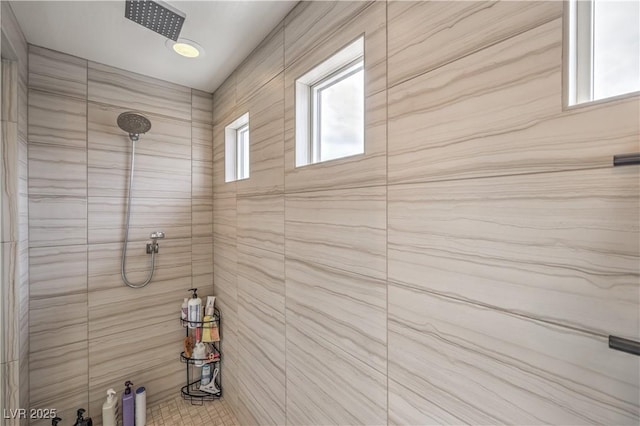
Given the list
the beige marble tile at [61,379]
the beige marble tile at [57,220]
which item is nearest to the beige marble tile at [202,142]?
the beige marble tile at [57,220]

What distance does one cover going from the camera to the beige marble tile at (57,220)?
1.64 m

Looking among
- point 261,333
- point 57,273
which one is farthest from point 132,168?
point 261,333

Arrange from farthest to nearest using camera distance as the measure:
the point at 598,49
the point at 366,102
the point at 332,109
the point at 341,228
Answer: the point at 332,109, the point at 341,228, the point at 366,102, the point at 598,49

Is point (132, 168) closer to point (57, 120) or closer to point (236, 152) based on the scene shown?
point (57, 120)

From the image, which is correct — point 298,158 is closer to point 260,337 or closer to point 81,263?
point 260,337

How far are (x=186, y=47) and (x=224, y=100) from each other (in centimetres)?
55

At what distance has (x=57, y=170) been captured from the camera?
1706mm

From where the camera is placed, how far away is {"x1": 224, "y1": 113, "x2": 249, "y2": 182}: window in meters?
2.09

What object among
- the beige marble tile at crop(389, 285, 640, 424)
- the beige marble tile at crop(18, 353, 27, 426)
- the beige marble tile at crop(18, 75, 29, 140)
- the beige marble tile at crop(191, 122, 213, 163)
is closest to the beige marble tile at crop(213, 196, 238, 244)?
the beige marble tile at crop(191, 122, 213, 163)

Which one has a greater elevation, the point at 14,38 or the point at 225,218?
the point at 14,38

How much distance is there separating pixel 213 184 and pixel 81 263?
0.99 m

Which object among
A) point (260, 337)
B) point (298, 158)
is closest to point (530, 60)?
point (298, 158)

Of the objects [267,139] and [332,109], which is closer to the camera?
[332,109]

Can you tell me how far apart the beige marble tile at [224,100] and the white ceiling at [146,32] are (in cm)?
9
